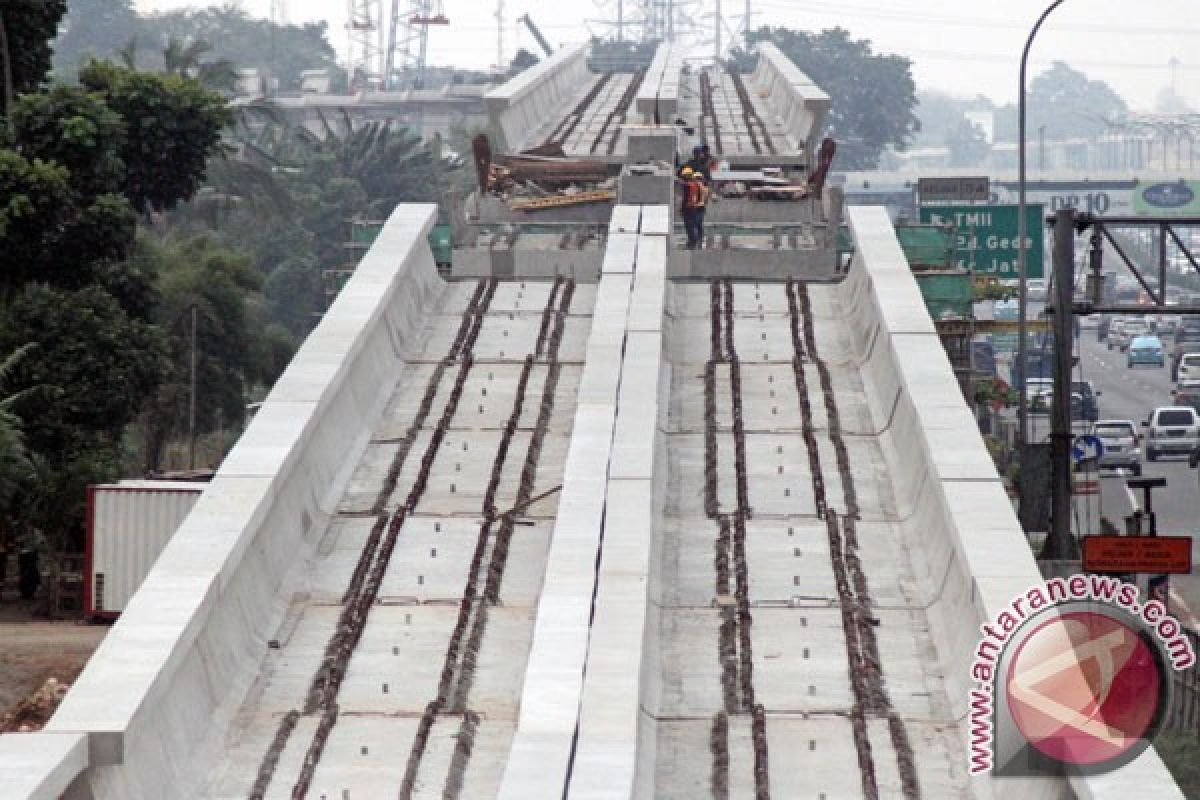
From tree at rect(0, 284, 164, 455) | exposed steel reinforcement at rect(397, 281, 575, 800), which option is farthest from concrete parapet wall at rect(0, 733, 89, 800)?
tree at rect(0, 284, 164, 455)

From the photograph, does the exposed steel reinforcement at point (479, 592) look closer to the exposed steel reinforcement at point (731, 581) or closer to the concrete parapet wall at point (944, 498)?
the exposed steel reinforcement at point (731, 581)

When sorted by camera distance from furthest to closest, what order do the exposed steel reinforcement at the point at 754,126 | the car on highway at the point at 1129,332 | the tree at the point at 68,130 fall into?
the car on highway at the point at 1129,332
the exposed steel reinforcement at the point at 754,126
the tree at the point at 68,130

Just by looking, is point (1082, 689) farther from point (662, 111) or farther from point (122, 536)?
point (662, 111)

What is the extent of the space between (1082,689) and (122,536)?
1629cm

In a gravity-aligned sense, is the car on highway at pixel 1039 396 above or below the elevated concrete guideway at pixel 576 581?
below

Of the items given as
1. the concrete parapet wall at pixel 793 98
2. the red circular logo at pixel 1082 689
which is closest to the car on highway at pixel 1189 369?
the concrete parapet wall at pixel 793 98

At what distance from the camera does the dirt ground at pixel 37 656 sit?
98.9ft

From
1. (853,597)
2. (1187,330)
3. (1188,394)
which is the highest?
(853,597)

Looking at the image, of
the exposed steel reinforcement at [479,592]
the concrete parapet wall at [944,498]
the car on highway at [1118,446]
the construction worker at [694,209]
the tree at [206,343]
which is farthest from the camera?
the car on highway at [1118,446]

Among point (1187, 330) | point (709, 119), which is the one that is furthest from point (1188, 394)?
point (1187, 330)

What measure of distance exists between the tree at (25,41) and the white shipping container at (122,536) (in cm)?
1397

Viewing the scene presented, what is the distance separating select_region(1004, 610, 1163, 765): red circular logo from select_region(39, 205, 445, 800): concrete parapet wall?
6.00 meters

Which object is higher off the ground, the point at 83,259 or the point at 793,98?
the point at 793,98

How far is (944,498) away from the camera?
2467 centimetres
